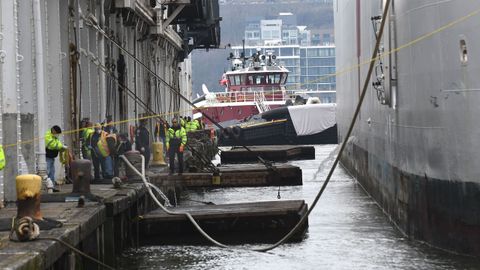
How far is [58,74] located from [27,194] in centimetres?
951

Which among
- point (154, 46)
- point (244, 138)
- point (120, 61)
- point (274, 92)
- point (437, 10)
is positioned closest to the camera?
point (437, 10)

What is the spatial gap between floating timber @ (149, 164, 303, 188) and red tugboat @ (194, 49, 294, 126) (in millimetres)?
40803

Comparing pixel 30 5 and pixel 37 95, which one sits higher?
pixel 30 5

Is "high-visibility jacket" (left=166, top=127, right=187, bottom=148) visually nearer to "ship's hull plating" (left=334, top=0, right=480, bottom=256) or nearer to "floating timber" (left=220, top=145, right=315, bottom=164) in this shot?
"ship's hull plating" (left=334, top=0, right=480, bottom=256)

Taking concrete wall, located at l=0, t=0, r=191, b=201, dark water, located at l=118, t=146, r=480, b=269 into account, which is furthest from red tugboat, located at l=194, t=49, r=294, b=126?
dark water, located at l=118, t=146, r=480, b=269

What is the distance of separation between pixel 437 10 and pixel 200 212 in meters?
5.81

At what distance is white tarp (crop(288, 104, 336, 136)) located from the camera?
60.0 meters

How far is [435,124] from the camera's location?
14.5 meters

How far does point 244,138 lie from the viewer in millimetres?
58125

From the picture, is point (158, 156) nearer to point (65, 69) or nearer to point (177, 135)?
point (177, 135)

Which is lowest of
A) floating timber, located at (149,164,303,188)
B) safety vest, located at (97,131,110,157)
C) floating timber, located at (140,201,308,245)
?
floating timber, located at (140,201,308,245)

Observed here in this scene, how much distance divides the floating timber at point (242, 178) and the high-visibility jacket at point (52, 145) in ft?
16.9

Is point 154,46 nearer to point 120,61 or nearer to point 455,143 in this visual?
point 120,61

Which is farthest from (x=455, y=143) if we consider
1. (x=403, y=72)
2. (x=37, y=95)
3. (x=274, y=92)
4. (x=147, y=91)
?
(x=274, y=92)
